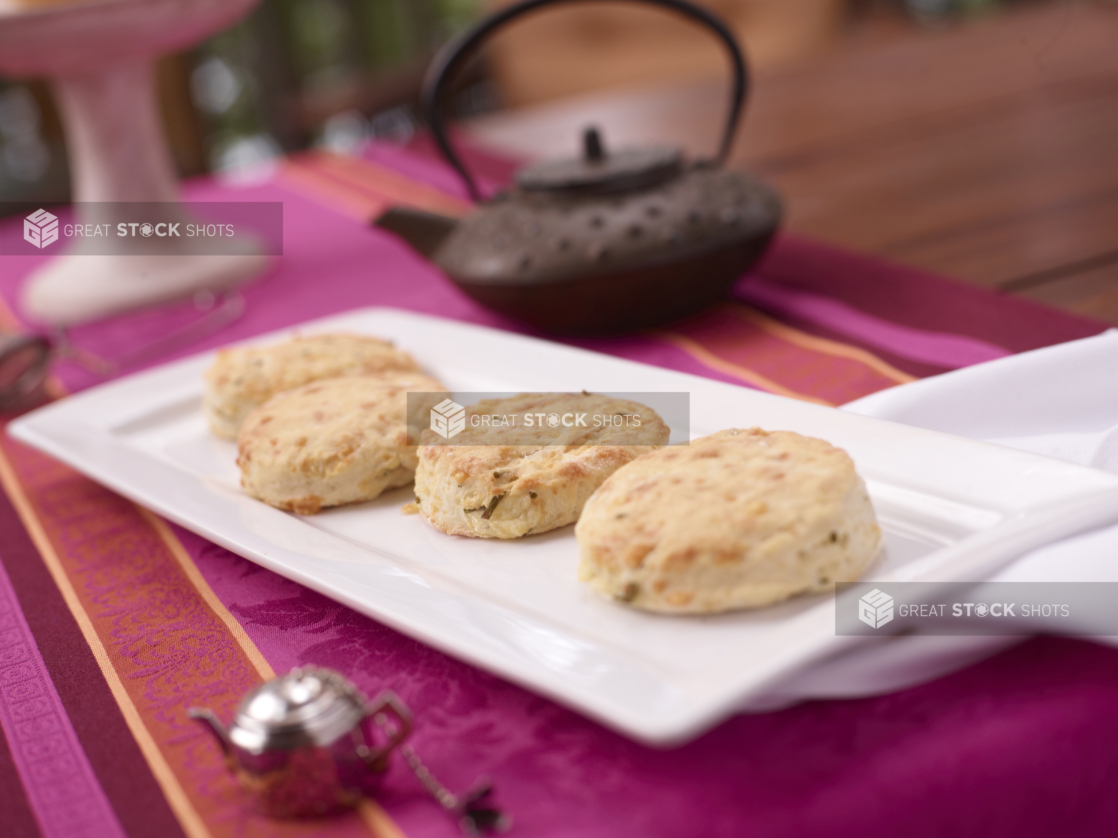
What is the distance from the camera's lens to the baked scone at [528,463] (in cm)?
79

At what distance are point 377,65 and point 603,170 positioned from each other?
151 inches

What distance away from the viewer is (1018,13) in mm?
2705

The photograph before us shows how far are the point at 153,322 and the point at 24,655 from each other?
36.2 inches

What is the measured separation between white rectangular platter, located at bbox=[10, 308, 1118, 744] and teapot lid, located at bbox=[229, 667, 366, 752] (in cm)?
7

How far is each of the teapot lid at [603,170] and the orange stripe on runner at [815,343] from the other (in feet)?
0.65

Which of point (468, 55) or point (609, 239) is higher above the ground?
point (468, 55)

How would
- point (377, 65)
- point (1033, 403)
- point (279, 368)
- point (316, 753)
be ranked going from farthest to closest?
point (377, 65), point (279, 368), point (1033, 403), point (316, 753)

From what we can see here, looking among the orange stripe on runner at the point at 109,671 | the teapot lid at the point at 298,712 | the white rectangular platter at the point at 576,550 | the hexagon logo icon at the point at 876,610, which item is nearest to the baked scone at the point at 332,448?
the white rectangular platter at the point at 576,550

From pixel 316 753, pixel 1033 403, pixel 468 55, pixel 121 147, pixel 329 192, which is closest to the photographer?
pixel 316 753

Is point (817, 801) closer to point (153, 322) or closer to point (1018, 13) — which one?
point (153, 322)

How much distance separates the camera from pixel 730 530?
0.63 m

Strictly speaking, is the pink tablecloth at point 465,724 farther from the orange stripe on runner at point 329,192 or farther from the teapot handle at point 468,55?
the orange stripe on runner at point 329,192

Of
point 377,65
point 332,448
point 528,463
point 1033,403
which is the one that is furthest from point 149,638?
point 377,65

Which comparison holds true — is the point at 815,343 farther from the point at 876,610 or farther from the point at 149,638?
the point at 149,638
